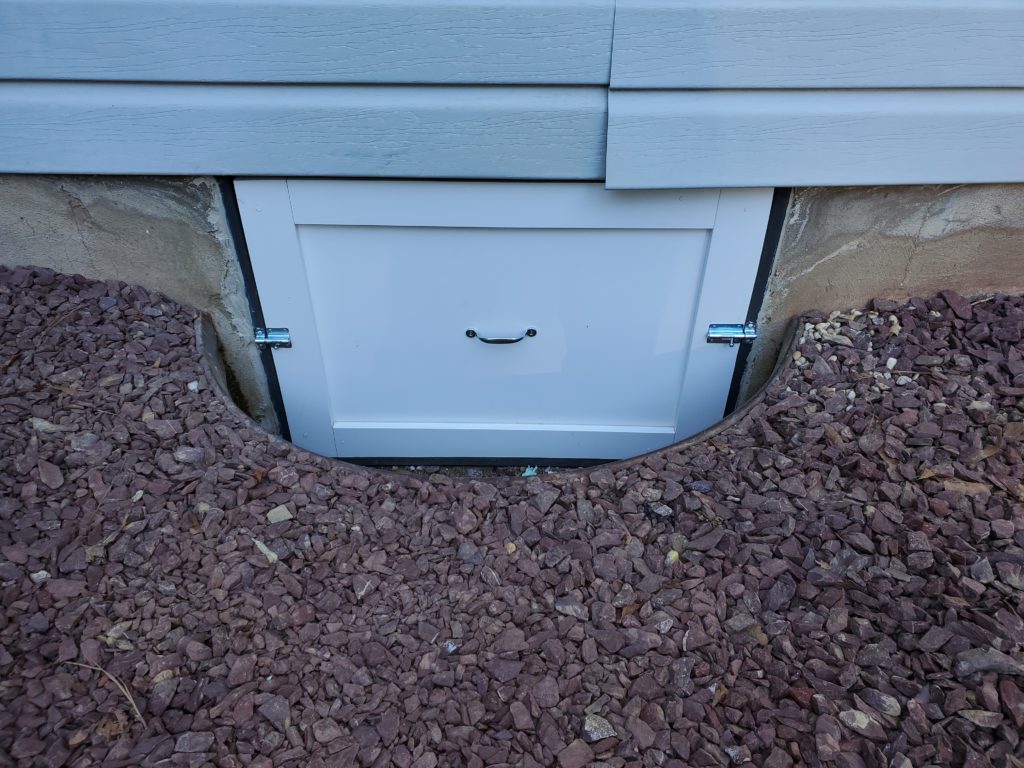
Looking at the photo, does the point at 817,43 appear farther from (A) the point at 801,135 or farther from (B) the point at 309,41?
(B) the point at 309,41

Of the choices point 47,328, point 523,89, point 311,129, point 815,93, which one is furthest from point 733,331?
point 47,328

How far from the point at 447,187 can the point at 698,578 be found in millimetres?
1128

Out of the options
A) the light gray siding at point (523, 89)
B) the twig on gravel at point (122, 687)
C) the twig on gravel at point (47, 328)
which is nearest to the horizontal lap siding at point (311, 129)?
the light gray siding at point (523, 89)

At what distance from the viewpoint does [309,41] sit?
171 cm

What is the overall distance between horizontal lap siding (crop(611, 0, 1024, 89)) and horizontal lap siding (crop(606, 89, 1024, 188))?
46 mm

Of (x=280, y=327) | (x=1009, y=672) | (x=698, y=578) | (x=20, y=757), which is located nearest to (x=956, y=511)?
(x=1009, y=672)

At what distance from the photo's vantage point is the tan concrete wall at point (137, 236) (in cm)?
199

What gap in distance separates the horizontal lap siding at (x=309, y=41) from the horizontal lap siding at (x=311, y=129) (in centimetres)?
4

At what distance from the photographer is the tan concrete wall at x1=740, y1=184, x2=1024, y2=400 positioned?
2.02 meters

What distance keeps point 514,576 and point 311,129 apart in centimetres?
117

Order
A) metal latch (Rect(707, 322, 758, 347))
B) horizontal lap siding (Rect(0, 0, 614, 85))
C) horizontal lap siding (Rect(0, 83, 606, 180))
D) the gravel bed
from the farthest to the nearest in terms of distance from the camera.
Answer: metal latch (Rect(707, 322, 758, 347))
horizontal lap siding (Rect(0, 83, 606, 180))
horizontal lap siding (Rect(0, 0, 614, 85))
the gravel bed

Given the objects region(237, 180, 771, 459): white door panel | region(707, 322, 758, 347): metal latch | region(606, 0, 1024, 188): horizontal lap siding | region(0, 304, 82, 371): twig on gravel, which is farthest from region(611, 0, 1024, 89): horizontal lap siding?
region(0, 304, 82, 371): twig on gravel

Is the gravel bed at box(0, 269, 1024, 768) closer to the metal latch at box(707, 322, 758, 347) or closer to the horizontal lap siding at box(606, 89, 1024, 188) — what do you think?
the metal latch at box(707, 322, 758, 347)

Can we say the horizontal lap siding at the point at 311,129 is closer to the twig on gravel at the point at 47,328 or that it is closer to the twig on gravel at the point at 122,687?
the twig on gravel at the point at 47,328
